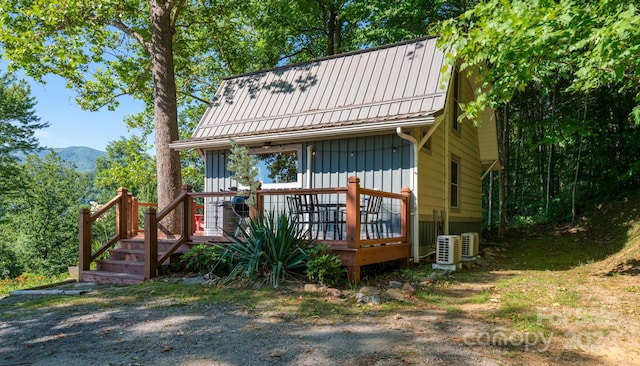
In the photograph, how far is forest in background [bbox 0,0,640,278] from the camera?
5.25 meters

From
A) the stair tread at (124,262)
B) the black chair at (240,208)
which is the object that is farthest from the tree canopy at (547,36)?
the stair tread at (124,262)

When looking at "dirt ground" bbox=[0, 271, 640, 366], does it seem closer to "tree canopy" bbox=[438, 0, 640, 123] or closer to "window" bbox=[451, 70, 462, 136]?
"tree canopy" bbox=[438, 0, 640, 123]

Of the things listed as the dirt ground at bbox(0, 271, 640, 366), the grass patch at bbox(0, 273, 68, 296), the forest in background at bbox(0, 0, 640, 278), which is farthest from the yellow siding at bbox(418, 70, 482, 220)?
the grass patch at bbox(0, 273, 68, 296)

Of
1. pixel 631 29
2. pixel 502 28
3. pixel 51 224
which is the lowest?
pixel 51 224

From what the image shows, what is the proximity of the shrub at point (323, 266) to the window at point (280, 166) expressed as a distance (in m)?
2.75

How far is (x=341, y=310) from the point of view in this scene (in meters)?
4.41

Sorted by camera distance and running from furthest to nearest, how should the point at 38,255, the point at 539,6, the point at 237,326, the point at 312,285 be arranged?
the point at 38,255, the point at 312,285, the point at 539,6, the point at 237,326

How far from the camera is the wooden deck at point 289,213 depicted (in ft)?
19.0

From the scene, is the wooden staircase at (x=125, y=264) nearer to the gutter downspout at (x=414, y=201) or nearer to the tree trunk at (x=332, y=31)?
the gutter downspout at (x=414, y=201)

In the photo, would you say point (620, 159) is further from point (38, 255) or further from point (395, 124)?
point (38, 255)

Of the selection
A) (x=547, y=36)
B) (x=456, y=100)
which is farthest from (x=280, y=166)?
(x=547, y=36)

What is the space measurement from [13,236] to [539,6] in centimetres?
3894

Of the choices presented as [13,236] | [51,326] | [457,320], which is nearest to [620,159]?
[457,320]

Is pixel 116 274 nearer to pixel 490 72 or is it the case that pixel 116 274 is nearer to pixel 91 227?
pixel 91 227
